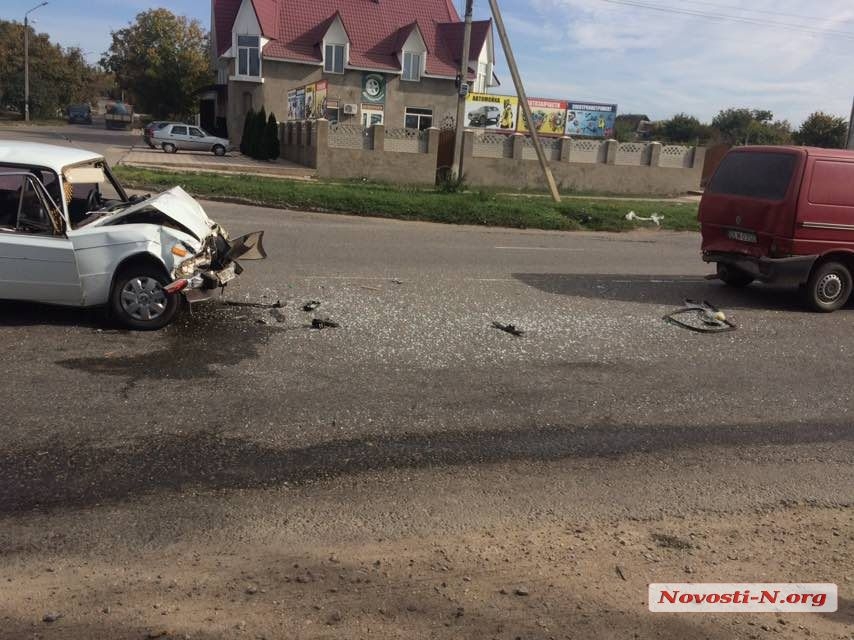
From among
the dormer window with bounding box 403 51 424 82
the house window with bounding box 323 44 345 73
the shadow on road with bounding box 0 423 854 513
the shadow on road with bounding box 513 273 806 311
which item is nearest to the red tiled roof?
the house window with bounding box 323 44 345 73

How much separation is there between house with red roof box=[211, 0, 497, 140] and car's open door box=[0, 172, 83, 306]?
3399 centimetres

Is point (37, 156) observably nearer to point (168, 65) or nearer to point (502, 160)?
point (502, 160)

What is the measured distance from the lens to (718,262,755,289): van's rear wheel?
439 inches

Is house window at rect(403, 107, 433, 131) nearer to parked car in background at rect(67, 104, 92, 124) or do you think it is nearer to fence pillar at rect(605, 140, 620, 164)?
fence pillar at rect(605, 140, 620, 164)

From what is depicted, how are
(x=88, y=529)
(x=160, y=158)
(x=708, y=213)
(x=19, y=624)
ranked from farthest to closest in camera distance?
(x=160, y=158) < (x=708, y=213) < (x=88, y=529) < (x=19, y=624)

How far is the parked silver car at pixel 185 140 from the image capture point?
38.1 metres

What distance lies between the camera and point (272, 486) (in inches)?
173

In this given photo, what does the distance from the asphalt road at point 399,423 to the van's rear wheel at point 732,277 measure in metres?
1.40

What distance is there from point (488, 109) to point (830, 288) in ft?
86.0

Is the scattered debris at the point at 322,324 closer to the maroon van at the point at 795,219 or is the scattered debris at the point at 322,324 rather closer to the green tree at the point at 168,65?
the maroon van at the point at 795,219

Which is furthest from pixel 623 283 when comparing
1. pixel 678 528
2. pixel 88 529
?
pixel 88 529

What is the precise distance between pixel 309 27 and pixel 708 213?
38088 millimetres

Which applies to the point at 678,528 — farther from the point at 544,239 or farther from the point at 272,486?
the point at 544,239

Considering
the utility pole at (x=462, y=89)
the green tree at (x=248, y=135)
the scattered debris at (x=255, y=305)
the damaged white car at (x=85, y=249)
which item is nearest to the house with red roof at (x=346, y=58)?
the green tree at (x=248, y=135)
